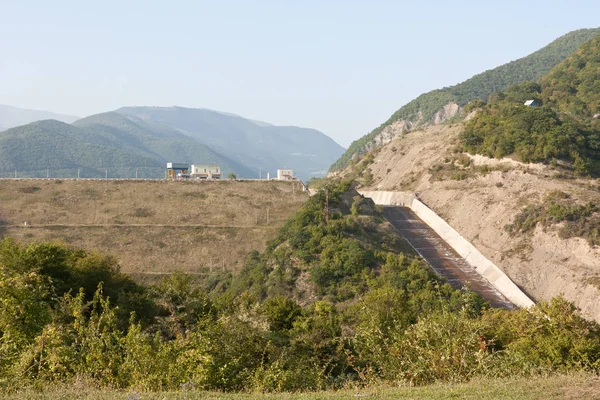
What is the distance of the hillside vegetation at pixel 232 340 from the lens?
50.4 feet

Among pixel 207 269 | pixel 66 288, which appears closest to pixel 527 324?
pixel 66 288

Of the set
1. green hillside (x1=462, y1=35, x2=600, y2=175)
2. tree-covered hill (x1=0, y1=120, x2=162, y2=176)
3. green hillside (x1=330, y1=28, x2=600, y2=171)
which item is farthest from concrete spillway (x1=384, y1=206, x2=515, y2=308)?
tree-covered hill (x1=0, y1=120, x2=162, y2=176)

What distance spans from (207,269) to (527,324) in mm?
33459

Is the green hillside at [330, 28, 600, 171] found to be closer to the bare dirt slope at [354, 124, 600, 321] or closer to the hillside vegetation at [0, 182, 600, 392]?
the bare dirt slope at [354, 124, 600, 321]

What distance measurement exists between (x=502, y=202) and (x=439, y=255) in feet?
29.6

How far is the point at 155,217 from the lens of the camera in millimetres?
58906

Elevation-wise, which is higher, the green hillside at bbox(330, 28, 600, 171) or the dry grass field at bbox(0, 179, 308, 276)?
the green hillside at bbox(330, 28, 600, 171)

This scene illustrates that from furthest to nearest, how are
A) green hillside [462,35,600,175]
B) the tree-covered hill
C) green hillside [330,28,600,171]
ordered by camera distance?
the tree-covered hill < green hillside [330,28,600,171] < green hillside [462,35,600,175]

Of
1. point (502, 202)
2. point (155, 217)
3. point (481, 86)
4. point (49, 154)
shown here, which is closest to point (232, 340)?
point (155, 217)

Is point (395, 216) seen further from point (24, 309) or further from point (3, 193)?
point (24, 309)

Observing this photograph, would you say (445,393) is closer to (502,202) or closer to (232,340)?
(232,340)

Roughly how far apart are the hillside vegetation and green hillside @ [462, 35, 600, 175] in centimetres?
3494

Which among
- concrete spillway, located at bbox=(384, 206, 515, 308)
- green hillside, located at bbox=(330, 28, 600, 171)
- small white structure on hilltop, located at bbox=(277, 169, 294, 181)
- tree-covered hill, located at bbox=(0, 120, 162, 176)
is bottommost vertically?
concrete spillway, located at bbox=(384, 206, 515, 308)

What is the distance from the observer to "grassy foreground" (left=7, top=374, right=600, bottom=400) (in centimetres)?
1232
